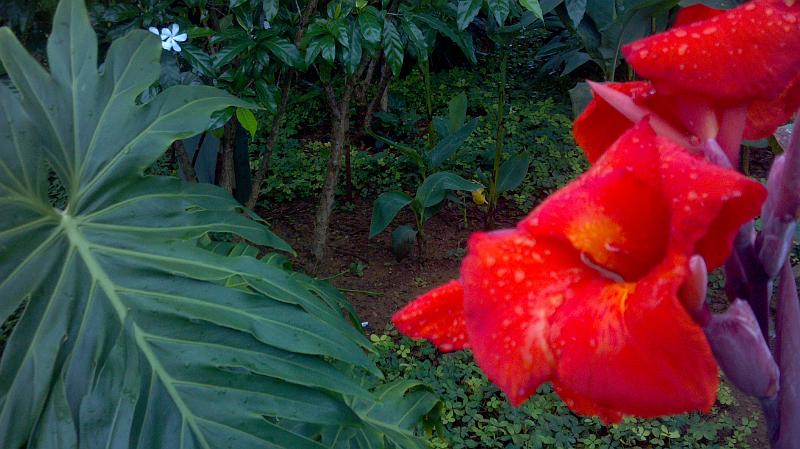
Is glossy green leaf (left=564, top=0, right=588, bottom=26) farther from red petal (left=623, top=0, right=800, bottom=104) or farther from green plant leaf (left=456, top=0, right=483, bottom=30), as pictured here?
red petal (left=623, top=0, right=800, bottom=104)

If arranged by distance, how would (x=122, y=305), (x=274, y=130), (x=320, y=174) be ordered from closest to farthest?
1. (x=122, y=305)
2. (x=274, y=130)
3. (x=320, y=174)

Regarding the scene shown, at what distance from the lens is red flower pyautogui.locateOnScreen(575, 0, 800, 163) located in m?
0.35

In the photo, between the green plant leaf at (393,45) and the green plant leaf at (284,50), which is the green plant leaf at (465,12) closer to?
the green plant leaf at (393,45)

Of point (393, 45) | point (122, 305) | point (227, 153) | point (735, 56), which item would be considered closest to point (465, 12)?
point (393, 45)

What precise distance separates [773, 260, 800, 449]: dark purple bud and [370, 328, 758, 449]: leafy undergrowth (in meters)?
1.59

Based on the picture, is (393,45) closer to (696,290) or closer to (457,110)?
(457,110)

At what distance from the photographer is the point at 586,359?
0.98 feet

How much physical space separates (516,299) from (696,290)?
0.25ft

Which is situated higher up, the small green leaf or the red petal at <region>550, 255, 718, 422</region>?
the small green leaf

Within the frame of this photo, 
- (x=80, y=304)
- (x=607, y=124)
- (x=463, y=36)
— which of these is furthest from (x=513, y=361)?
(x=463, y=36)

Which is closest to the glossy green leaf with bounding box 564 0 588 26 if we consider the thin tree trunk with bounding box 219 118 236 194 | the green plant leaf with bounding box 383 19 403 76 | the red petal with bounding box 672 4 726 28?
the green plant leaf with bounding box 383 19 403 76

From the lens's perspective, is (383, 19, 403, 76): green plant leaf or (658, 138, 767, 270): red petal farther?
(383, 19, 403, 76): green plant leaf

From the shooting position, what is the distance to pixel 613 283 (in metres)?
0.33


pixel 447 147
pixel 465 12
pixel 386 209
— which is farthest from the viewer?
pixel 447 147
